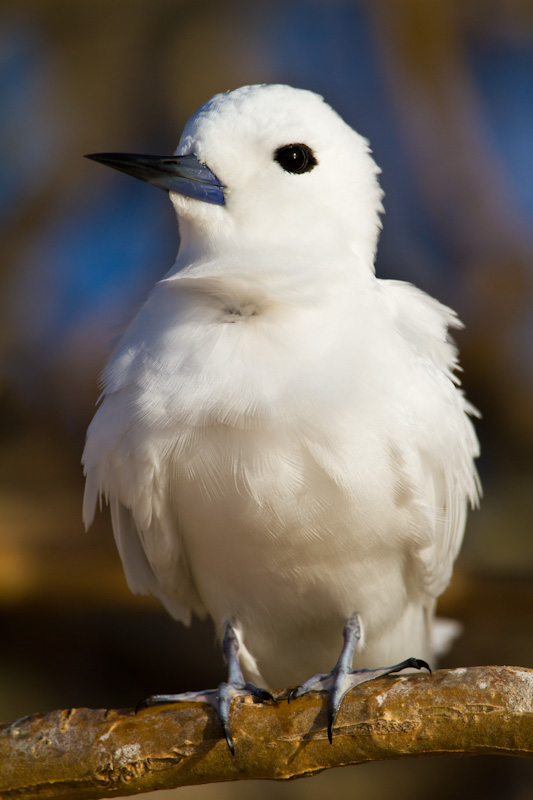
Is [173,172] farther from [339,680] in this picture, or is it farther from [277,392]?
[339,680]

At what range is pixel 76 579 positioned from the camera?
512 centimetres

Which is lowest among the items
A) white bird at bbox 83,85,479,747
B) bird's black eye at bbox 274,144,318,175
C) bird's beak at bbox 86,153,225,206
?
white bird at bbox 83,85,479,747

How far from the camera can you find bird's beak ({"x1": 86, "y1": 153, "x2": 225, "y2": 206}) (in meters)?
2.37

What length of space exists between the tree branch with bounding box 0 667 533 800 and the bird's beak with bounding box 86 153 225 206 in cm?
146

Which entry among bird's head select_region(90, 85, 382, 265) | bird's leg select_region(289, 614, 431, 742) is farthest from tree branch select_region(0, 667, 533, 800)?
bird's head select_region(90, 85, 382, 265)

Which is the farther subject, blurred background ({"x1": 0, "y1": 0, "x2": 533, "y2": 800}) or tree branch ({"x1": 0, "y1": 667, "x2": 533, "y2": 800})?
blurred background ({"x1": 0, "y1": 0, "x2": 533, "y2": 800})

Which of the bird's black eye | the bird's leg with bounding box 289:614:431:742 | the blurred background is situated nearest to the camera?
the bird's leg with bounding box 289:614:431:742

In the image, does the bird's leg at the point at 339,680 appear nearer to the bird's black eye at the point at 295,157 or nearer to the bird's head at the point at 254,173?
the bird's head at the point at 254,173

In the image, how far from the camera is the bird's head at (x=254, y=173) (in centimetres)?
241

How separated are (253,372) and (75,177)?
4445 millimetres

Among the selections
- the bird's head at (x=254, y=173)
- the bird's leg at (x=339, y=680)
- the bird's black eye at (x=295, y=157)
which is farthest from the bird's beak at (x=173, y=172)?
the bird's leg at (x=339, y=680)

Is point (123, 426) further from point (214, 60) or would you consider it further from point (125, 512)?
point (214, 60)

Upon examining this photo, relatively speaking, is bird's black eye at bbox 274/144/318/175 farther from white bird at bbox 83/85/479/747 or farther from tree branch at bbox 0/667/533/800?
tree branch at bbox 0/667/533/800

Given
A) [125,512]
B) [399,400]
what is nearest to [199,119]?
[399,400]
